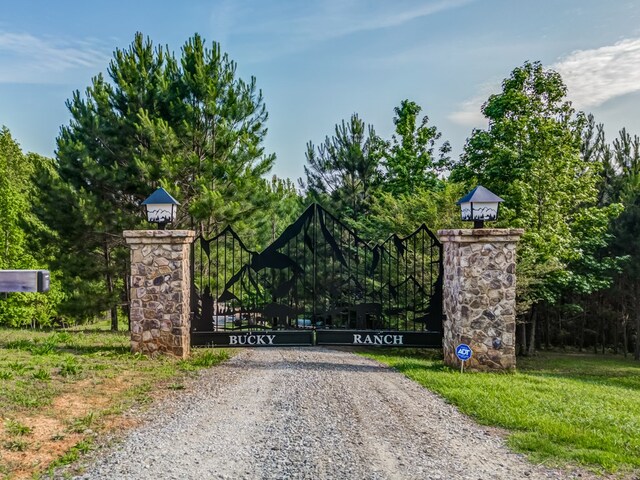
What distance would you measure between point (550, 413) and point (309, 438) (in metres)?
2.28

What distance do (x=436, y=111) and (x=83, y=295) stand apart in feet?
46.0

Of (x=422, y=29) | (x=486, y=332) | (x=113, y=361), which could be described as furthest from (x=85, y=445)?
(x=422, y=29)

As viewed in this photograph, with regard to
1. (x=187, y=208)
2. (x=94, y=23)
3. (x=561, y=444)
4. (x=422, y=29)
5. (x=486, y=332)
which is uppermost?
(x=94, y=23)

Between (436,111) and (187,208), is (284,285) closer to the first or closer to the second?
(187,208)

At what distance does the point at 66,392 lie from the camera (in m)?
4.84

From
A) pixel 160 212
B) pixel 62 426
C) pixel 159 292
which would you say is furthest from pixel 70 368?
pixel 160 212

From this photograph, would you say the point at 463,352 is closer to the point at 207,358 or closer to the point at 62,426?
the point at 207,358

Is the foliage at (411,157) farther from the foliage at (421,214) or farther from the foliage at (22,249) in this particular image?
the foliage at (22,249)

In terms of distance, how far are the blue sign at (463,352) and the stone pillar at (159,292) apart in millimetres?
3735

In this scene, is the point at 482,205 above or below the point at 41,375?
above

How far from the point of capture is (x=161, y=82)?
11383 mm

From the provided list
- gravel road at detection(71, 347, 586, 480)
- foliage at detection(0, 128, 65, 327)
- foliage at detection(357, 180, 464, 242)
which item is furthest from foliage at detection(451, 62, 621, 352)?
foliage at detection(0, 128, 65, 327)

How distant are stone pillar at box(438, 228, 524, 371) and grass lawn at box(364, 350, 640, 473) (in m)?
0.30

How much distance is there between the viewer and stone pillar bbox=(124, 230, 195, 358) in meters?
6.82
